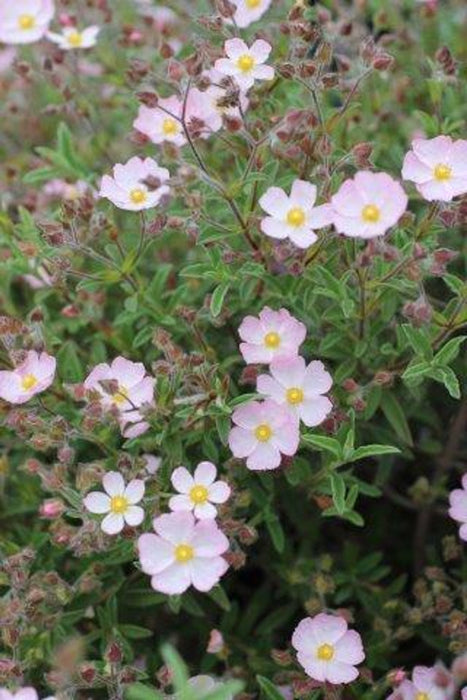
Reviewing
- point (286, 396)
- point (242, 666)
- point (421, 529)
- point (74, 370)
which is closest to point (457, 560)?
point (421, 529)

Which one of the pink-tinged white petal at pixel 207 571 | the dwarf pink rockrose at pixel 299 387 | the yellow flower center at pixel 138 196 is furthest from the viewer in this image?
the yellow flower center at pixel 138 196

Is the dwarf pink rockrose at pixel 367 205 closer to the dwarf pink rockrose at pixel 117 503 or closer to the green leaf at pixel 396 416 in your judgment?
the green leaf at pixel 396 416

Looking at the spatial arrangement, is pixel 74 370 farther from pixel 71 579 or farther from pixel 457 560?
A: pixel 457 560

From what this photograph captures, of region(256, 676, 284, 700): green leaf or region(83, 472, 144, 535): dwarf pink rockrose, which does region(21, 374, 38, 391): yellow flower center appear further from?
region(256, 676, 284, 700): green leaf

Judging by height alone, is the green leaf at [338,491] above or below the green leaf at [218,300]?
below

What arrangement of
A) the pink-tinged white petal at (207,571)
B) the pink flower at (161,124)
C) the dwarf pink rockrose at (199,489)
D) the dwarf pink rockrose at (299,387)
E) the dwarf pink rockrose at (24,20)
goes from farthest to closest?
the dwarf pink rockrose at (24,20), the pink flower at (161,124), the dwarf pink rockrose at (299,387), the dwarf pink rockrose at (199,489), the pink-tinged white petal at (207,571)

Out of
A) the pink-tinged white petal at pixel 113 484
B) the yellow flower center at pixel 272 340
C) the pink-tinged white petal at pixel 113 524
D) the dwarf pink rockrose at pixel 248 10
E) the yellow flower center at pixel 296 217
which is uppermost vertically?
the dwarf pink rockrose at pixel 248 10

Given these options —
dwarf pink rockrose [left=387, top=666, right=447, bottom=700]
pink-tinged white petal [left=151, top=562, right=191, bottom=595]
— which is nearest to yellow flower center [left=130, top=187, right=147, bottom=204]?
pink-tinged white petal [left=151, top=562, right=191, bottom=595]

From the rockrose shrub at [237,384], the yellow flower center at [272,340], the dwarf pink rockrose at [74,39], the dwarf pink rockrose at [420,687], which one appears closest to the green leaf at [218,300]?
the rockrose shrub at [237,384]

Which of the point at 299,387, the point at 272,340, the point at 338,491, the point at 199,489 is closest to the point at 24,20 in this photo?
the point at 272,340
